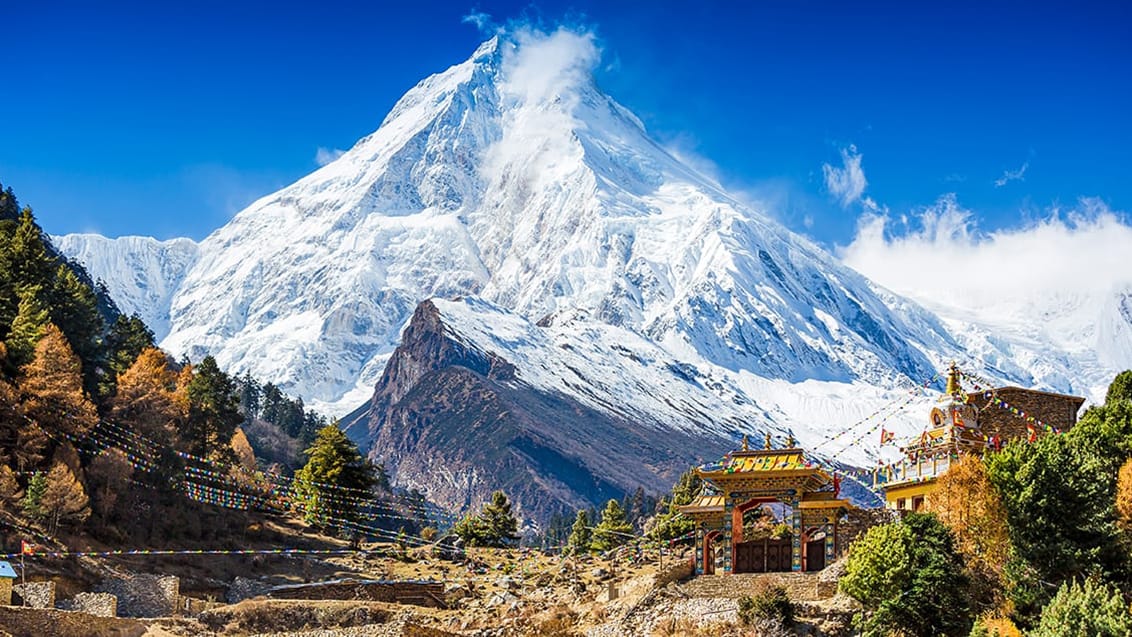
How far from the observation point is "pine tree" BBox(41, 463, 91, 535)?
56.5 meters

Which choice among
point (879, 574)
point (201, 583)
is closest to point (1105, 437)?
point (879, 574)

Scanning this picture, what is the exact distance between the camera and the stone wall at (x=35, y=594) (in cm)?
4847

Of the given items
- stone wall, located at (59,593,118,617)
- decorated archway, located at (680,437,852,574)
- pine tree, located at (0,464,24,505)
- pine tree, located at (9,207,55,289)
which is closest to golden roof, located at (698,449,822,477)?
decorated archway, located at (680,437,852,574)

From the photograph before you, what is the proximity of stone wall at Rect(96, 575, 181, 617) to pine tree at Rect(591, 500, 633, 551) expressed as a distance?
2924cm

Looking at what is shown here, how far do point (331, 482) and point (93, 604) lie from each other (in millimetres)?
27565

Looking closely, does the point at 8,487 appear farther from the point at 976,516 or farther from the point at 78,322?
the point at 976,516

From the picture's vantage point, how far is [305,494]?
76.9 metres

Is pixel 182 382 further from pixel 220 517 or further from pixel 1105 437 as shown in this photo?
pixel 1105 437

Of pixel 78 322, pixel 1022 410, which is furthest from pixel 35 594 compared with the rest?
pixel 1022 410

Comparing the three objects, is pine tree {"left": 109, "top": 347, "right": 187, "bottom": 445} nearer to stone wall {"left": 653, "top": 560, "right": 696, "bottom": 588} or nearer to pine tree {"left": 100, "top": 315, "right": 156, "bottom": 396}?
pine tree {"left": 100, "top": 315, "right": 156, "bottom": 396}

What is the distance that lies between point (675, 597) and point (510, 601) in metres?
8.63

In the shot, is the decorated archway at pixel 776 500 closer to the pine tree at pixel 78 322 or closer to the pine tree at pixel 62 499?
the pine tree at pixel 62 499

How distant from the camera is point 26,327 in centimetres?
6612

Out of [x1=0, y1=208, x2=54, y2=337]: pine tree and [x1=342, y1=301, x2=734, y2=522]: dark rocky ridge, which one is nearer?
[x1=0, y1=208, x2=54, y2=337]: pine tree
